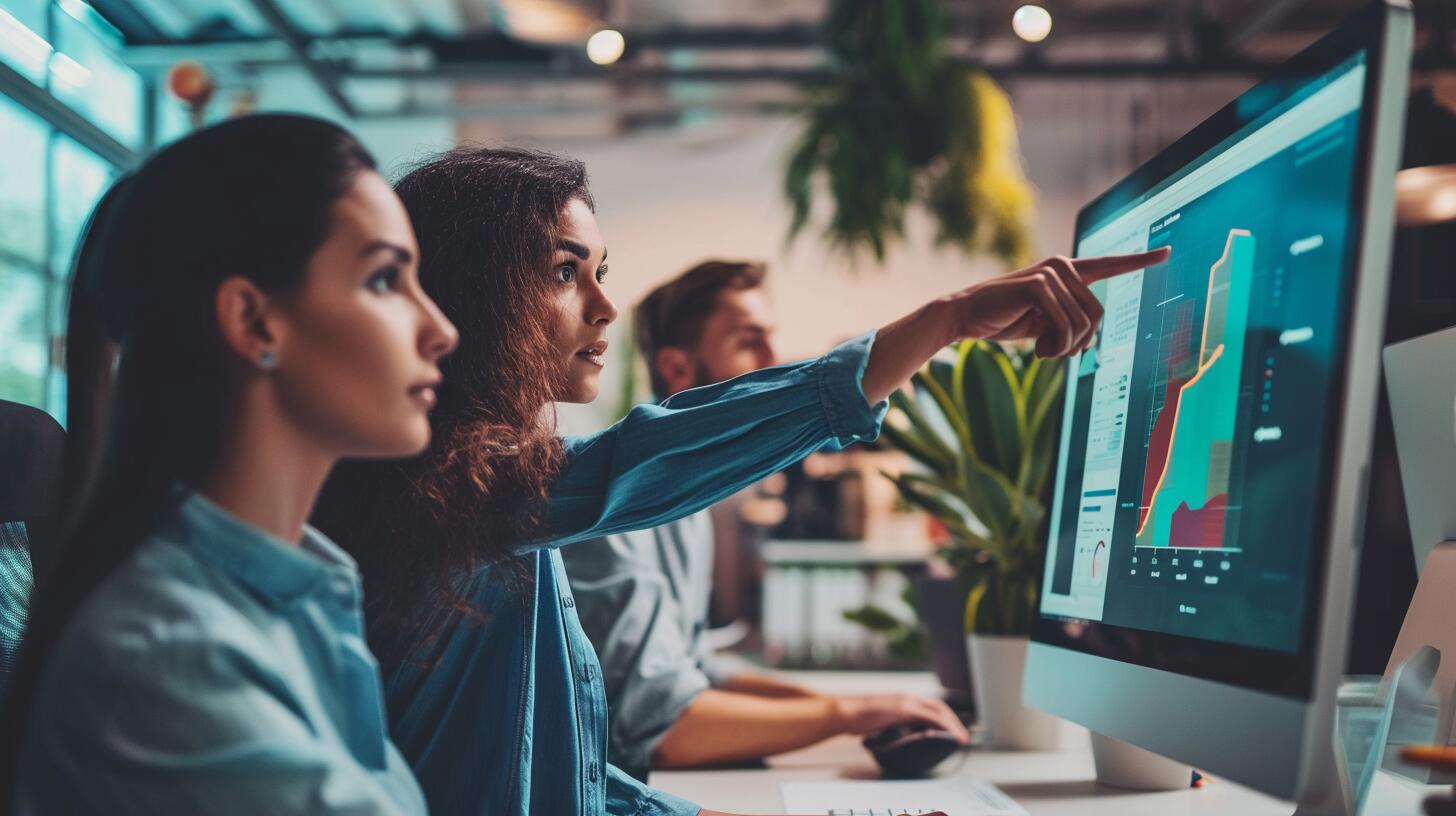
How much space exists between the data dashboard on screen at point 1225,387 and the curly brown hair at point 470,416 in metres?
0.43

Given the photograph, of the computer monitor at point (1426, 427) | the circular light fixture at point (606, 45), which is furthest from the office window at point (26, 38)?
the computer monitor at point (1426, 427)

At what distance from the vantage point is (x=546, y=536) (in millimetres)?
780

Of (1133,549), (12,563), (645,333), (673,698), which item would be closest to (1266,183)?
(1133,549)

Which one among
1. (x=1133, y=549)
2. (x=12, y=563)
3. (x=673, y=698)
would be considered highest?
(x=1133, y=549)

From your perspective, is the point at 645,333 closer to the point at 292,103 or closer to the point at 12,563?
the point at 12,563

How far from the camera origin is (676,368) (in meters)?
1.83

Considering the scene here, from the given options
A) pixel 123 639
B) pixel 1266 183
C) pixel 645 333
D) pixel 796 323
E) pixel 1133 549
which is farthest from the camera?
pixel 796 323

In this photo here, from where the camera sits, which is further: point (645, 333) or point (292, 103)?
point (292, 103)

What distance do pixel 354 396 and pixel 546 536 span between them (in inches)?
10.2

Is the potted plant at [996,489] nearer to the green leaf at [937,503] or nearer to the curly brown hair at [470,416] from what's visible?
the green leaf at [937,503]

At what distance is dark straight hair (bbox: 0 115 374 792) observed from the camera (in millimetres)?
521

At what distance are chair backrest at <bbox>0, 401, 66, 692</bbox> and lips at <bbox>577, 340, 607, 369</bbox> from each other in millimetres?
449

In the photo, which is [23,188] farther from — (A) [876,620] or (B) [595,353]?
(B) [595,353]

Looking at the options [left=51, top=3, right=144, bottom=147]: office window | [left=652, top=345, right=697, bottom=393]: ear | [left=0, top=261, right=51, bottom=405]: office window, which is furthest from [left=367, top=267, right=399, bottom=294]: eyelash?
[left=51, top=3, right=144, bottom=147]: office window
